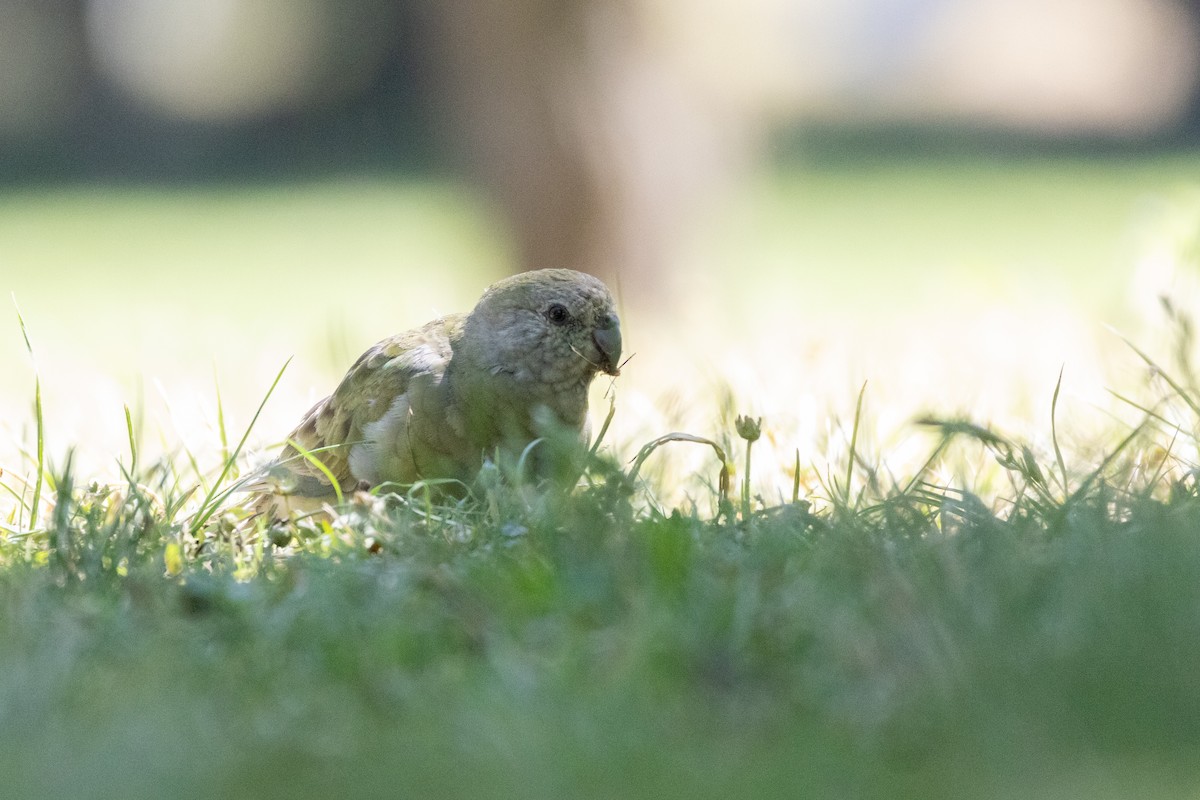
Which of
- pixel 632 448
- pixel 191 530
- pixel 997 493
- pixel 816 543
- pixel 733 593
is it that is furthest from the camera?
pixel 632 448

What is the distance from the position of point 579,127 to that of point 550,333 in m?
3.67

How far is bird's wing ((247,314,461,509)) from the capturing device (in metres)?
3.52

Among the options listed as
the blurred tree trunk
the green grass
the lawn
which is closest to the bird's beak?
the lawn

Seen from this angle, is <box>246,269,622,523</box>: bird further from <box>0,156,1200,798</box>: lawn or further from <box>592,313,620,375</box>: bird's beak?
<box>0,156,1200,798</box>: lawn

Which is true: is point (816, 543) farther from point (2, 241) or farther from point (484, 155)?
point (2, 241)

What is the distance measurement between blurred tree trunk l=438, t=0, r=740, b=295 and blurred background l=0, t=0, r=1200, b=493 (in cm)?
1

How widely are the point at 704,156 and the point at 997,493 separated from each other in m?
4.21

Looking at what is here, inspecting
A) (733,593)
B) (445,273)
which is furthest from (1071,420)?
(445,273)

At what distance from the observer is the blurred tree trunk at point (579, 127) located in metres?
6.86

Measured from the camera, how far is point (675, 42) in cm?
712

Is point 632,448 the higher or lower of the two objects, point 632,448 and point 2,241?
the lower

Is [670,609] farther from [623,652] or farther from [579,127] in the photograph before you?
[579,127]

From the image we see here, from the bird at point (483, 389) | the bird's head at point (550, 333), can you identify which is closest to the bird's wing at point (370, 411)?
the bird at point (483, 389)

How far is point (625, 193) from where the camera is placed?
7.20m
